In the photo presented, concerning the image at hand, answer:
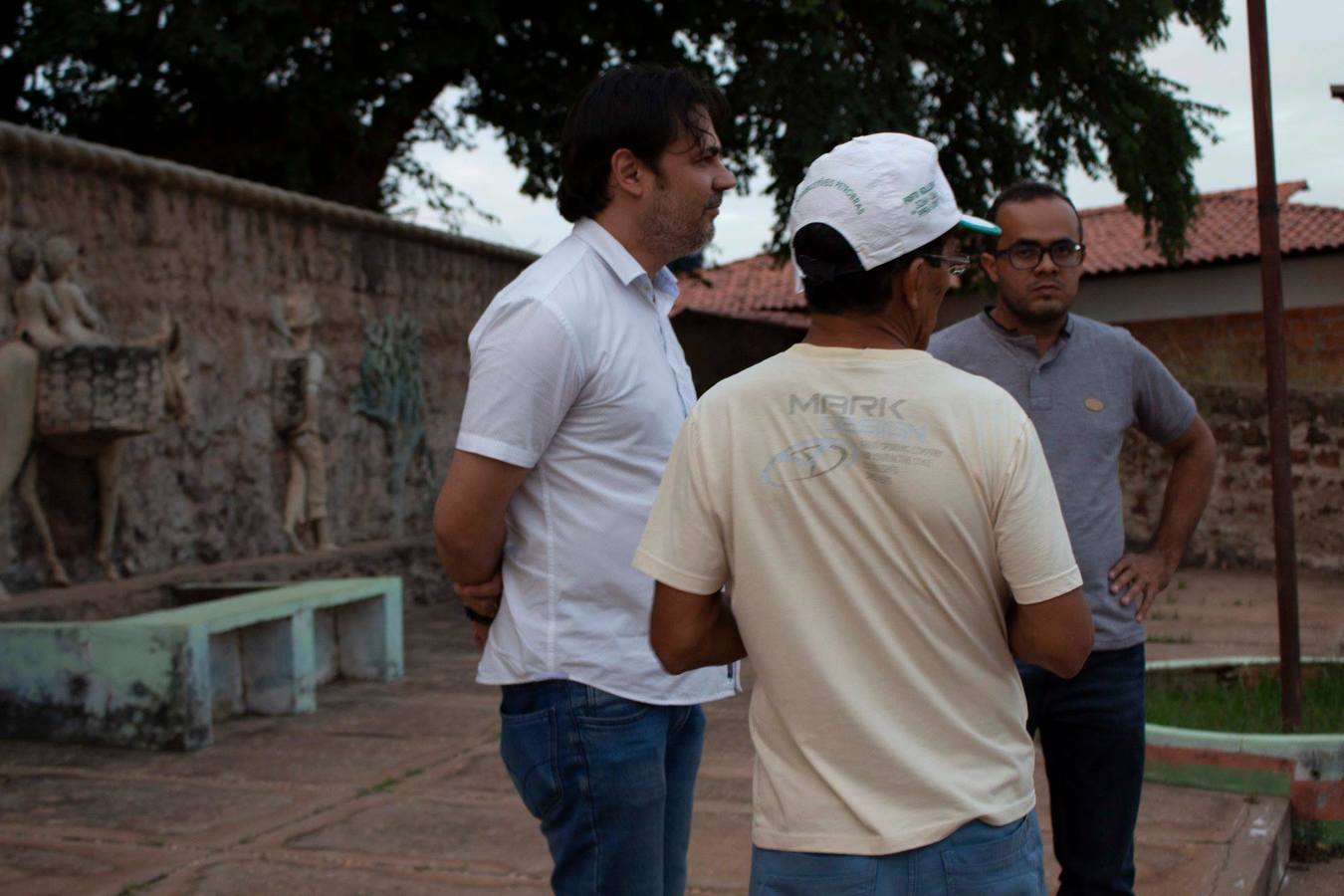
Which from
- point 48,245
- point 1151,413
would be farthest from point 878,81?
point 1151,413

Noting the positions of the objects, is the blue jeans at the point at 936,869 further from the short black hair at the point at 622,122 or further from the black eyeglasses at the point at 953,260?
the short black hair at the point at 622,122

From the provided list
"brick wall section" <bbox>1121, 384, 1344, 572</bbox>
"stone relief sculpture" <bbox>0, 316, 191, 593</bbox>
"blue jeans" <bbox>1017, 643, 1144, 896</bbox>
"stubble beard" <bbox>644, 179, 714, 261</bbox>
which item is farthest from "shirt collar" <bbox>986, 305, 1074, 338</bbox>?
"brick wall section" <bbox>1121, 384, 1344, 572</bbox>

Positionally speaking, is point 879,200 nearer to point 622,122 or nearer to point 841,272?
point 841,272

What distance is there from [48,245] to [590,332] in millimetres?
5172

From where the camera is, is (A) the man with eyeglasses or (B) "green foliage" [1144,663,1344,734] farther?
(B) "green foliage" [1144,663,1344,734]

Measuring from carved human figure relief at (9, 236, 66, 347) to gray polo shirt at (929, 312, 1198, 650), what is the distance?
456 cm

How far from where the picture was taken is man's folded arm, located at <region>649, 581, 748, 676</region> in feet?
5.87

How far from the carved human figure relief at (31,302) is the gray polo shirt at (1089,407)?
4557 mm

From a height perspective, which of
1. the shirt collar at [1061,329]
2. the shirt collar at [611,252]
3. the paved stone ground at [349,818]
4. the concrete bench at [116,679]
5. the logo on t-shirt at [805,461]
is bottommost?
the paved stone ground at [349,818]

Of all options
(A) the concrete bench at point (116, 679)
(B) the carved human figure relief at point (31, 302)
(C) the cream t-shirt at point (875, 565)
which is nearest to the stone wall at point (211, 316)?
(B) the carved human figure relief at point (31, 302)

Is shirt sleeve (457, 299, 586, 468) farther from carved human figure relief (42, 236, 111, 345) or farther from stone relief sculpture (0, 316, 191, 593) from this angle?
carved human figure relief (42, 236, 111, 345)

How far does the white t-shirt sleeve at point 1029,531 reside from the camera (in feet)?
5.45

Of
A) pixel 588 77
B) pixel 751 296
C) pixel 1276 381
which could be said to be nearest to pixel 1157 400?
pixel 1276 381

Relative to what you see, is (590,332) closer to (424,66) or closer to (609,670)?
(609,670)
